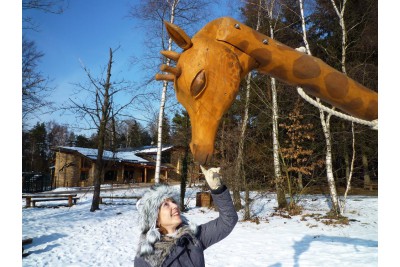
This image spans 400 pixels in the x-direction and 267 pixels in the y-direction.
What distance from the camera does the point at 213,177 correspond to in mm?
1411

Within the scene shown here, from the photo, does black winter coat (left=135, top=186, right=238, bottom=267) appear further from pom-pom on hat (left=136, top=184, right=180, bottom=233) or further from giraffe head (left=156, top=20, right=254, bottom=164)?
giraffe head (left=156, top=20, right=254, bottom=164)

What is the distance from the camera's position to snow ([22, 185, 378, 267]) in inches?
188

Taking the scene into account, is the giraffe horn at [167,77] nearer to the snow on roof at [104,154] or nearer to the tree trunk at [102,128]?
the tree trunk at [102,128]

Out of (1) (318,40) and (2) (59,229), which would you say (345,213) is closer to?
(1) (318,40)

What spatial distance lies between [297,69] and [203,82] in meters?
0.56

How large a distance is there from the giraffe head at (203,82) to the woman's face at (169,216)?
0.83 metres

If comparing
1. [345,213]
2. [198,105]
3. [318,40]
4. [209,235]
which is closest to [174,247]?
[209,235]

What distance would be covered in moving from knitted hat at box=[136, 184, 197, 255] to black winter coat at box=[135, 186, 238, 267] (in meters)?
0.10

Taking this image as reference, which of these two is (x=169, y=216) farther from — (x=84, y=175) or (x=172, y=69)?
(x=84, y=175)

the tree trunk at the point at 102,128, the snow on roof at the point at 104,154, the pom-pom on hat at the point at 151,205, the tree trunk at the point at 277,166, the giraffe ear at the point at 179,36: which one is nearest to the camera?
the giraffe ear at the point at 179,36

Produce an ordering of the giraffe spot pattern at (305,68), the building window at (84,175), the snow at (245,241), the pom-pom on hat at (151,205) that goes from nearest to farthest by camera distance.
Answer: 1. the giraffe spot pattern at (305,68)
2. the pom-pom on hat at (151,205)
3. the snow at (245,241)
4. the building window at (84,175)

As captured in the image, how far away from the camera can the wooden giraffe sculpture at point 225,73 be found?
1.08m

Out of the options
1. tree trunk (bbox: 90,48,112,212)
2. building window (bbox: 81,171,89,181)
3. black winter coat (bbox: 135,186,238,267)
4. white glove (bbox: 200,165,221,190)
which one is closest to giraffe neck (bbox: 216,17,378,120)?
white glove (bbox: 200,165,221,190)

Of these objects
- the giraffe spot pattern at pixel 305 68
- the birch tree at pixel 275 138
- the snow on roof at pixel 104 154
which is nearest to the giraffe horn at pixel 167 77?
the giraffe spot pattern at pixel 305 68
